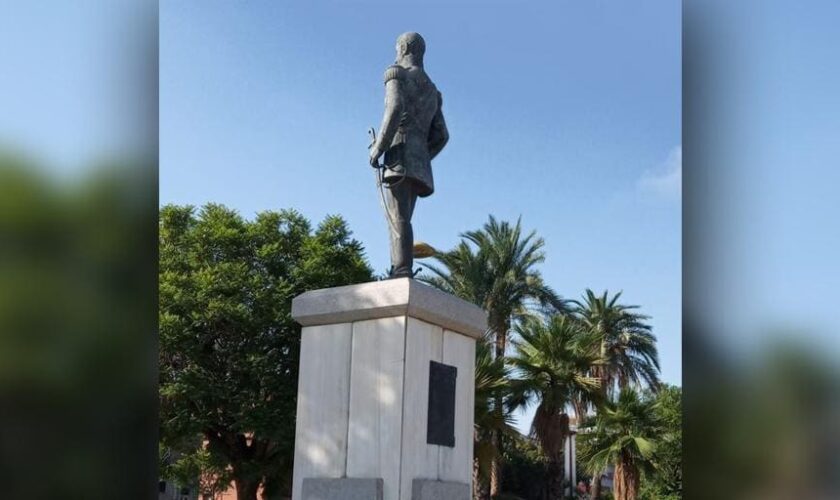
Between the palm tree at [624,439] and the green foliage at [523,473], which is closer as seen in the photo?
the palm tree at [624,439]

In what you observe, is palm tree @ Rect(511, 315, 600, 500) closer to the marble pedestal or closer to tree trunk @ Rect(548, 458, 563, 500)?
tree trunk @ Rect(548, 458, 563, 500)

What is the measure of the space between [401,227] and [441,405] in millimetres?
1515

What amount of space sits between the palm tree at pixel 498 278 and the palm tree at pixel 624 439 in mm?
8130

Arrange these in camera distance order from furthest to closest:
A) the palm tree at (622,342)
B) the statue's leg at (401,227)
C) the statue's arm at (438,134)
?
the palm tree at (622,342) → the statue's arm at (438,134) → the statue's leg at (401,227)

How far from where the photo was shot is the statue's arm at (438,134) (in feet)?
25.4

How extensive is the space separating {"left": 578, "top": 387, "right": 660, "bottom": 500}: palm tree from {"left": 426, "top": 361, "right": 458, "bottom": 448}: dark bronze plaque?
19.0m

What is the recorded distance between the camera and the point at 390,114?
7156 millimetres

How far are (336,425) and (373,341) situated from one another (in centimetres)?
72
